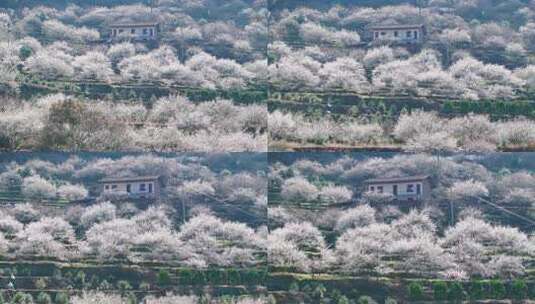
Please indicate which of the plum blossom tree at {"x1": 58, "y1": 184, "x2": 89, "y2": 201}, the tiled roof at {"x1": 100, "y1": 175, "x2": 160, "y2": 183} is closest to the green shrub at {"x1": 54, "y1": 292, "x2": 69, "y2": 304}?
the plum blossom tree at {"x1": 58, "y1": 184, "x2": 89, "y2": 201}

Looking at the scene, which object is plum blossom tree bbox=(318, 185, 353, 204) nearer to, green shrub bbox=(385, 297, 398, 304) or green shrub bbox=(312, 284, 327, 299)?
green shrub bbox=(312, 284, 327, 299)

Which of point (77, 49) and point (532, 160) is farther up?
point (77, 49)

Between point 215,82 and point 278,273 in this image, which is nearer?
point 278,273

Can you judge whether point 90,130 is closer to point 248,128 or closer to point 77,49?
point 77,49

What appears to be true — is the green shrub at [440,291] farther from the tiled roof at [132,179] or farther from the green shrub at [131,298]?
the tiled roof at [132,179]

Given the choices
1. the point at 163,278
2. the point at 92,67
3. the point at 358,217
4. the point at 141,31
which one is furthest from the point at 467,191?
the point at 92,67

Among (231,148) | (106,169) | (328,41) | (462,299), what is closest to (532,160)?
(462,299)
